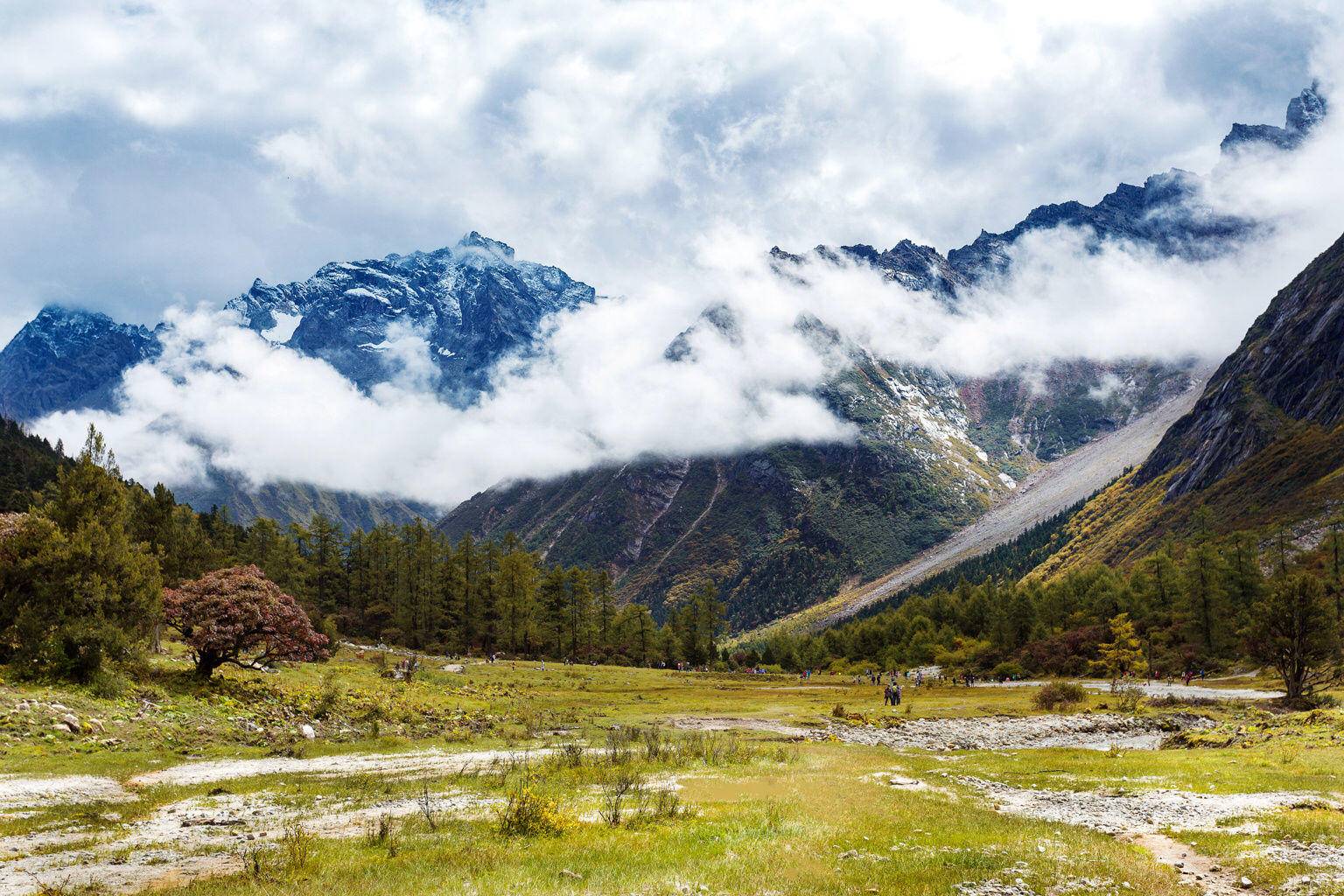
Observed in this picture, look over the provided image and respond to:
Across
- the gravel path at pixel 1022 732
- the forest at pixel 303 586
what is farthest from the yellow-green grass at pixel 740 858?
the forest at pixel 303 586

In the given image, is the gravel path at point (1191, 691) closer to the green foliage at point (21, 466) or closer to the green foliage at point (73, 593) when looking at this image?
the green foliage at point (73, 593)

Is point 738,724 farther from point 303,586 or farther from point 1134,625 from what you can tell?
point 1134,625

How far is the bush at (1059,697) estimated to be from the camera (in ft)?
232

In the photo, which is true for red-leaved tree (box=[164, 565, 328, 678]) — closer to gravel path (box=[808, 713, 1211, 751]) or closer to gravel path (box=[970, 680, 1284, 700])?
gravel path (box=[808, 713, 1211, 751])

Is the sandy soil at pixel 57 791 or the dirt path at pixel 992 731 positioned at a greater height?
the sandy soil at pixel 57 791

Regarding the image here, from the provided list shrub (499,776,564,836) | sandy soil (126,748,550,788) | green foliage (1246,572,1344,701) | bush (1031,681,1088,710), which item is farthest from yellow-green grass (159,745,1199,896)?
bush (1031,681,1088,710)

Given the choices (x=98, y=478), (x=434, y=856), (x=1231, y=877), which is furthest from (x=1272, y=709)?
(x=98, y=478)

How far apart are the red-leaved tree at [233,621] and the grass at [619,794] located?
6.91ft

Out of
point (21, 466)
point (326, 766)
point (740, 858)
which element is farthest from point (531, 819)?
point (21, 466)

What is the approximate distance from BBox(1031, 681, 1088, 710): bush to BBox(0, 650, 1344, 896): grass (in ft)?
53.0

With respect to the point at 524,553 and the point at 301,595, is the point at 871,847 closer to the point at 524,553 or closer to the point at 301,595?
the point at 301,595

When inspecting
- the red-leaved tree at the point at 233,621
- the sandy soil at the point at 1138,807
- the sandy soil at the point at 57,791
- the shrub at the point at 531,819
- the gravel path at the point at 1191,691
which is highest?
the red-leaved tree at the point at 233,621

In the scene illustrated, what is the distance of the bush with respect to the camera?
70.6m

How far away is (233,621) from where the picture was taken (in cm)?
4503
